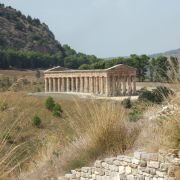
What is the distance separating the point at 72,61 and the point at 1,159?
298 ft

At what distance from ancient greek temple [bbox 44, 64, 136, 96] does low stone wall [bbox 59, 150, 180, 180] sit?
43728mm

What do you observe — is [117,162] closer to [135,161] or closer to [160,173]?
[135,161]

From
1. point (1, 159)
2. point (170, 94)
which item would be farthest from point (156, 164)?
point (1, 159)

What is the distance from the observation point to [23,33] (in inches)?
4218

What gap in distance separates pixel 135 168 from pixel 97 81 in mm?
49852

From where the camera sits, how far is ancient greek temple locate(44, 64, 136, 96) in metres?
54.1

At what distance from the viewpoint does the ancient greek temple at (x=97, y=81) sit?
54.1 meters

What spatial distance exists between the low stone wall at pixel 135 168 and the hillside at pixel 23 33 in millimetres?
88630

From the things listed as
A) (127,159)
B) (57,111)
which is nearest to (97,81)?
(57,111)

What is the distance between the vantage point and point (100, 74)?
54375 mm

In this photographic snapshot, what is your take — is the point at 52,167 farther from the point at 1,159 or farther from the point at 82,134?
the point at 1,159

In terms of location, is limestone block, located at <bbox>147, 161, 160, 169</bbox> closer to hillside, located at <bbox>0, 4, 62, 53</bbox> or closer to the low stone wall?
the low stone wall

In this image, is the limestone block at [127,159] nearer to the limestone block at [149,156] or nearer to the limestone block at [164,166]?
the limestone block at [149,156]

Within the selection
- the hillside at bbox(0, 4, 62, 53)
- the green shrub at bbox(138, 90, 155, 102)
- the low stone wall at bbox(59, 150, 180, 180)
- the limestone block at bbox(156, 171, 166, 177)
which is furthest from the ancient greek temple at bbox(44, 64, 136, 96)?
the limestone block at bbox(156, 171, 166, 177)
